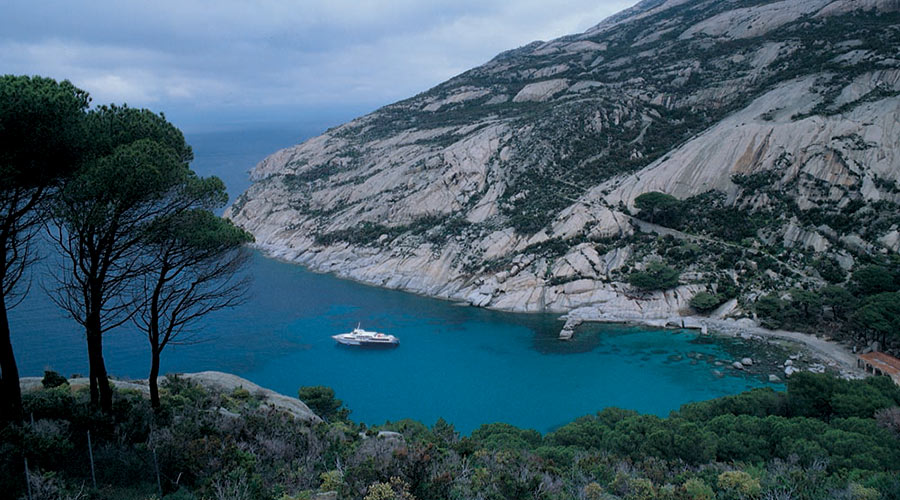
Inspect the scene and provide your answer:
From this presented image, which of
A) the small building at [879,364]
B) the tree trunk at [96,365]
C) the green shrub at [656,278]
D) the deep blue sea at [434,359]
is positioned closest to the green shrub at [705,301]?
the green shrub at [656,278]

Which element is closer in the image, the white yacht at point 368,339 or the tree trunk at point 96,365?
the tree trunk at point 96,365

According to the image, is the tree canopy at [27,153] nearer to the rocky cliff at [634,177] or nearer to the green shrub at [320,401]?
the green shrub at [320,401]

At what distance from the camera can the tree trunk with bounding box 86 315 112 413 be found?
11.1 meters

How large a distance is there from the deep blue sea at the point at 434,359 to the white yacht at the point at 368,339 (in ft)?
2.96

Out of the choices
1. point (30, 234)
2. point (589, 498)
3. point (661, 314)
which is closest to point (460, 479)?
point (589, 498)

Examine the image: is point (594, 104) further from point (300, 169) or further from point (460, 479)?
point (460, 479)

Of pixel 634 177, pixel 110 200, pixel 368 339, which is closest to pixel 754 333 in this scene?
pixel 634 177

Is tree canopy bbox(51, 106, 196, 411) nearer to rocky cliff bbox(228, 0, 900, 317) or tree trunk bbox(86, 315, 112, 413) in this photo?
tree trunk bbox(86, 315, 112, 413)

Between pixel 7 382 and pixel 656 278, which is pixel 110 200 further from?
pixel 656 278

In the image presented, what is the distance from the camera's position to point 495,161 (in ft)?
209

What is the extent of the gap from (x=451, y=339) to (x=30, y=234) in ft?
106

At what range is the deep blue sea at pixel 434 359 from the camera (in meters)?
30.0

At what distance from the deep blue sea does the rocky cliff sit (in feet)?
16.9

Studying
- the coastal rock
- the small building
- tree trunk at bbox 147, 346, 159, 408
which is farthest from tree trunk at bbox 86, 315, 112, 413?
the small building
